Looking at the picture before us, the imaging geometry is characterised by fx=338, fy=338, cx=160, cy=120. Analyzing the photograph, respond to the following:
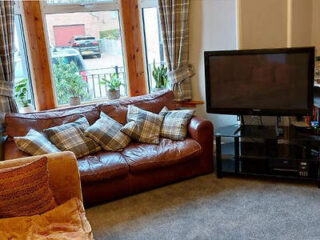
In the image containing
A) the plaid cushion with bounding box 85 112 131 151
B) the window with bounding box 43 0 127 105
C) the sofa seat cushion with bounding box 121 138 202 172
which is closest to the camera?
the sofa seat cushion with bounding box 121 138 202 172

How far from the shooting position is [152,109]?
3.76 metres

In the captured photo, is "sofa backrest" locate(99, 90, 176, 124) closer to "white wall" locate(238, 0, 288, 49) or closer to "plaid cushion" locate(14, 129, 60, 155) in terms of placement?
"plaid cushion" locate(14, 129, 60, 155)

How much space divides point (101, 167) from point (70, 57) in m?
1.64

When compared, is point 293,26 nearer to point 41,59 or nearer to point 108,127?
point 108,127

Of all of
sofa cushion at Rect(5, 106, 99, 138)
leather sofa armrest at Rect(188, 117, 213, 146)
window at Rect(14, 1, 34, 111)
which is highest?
window at Rect(14, 1, 34, 111)

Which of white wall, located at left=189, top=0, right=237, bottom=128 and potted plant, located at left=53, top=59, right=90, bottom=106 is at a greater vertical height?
white wall, located at left=189, top=0, right=237, bottom=128

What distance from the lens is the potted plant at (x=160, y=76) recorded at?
421 cm

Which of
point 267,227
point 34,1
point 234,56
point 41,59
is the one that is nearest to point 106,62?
point 41,59

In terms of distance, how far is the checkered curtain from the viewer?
3941 mm

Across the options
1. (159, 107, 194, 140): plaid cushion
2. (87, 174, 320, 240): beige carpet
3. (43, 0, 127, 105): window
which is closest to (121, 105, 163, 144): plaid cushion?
(159, 107, 194, 140): plaid cushion

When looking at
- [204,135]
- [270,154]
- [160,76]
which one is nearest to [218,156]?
[204,135]

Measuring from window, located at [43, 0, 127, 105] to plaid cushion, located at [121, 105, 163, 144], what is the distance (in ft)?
2.62

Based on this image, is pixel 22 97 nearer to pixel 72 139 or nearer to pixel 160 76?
pixel 72 139

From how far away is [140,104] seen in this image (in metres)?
3.73
